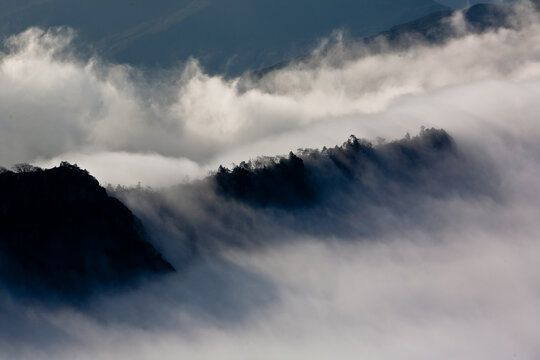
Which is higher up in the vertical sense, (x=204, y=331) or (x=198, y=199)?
(x=198, y=199)

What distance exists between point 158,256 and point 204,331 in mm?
15262

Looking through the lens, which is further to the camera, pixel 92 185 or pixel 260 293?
pixel 260 293

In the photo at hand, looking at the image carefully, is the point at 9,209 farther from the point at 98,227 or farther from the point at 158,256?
the point at 158,256

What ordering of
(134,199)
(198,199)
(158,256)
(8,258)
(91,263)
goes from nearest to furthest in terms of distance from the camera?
1. (8,258)
2. (91,263)
3. (158,256)
4. (134,199)
5. (198,199)

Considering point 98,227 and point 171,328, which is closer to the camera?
point 98,227

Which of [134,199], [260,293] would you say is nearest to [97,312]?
[134,199]

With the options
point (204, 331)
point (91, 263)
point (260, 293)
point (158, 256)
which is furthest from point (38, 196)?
point (260, 293)

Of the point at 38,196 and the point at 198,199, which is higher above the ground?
the point at 198,199

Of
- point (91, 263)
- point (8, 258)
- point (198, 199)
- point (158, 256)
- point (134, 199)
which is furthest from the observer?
point (198, 199)

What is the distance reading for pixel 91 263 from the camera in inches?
5113

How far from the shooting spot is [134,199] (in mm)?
149875

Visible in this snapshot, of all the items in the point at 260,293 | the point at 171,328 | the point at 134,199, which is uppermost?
the point at 134,199

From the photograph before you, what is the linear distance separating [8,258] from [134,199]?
32.8m

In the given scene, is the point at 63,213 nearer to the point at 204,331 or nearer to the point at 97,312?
the point at 97,312
